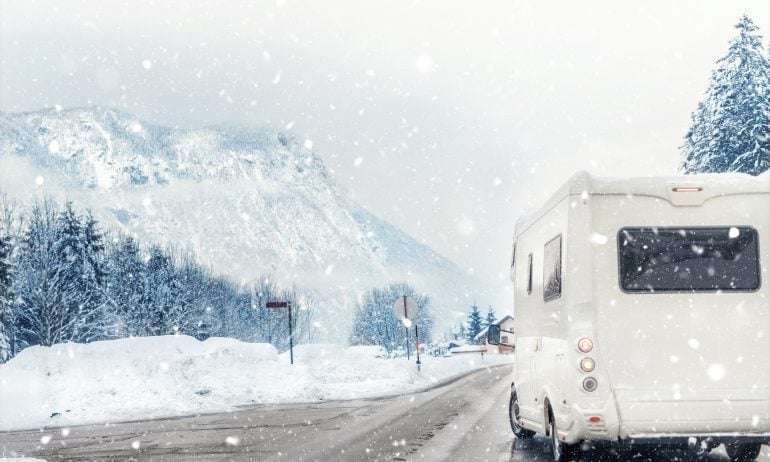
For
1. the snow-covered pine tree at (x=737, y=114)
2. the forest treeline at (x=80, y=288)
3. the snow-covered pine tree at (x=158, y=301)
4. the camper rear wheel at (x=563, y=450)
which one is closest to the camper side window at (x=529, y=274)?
the camper rear wheel at (x=563, y=450)

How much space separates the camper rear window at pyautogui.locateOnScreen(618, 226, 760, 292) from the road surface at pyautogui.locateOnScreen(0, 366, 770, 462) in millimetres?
2800

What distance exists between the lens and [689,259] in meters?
8.18

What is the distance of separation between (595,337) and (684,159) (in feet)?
121

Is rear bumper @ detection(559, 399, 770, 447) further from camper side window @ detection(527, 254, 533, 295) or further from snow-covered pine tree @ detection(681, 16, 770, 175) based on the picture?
snow-covered pine tree @ detection(681, 16, 770, 175)

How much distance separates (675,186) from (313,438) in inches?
286

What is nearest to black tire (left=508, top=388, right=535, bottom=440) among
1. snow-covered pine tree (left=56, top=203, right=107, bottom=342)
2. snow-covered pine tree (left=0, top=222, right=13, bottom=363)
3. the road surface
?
the road surface

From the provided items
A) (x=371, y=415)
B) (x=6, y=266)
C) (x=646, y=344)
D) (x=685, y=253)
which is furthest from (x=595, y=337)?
(x=6, y=266)

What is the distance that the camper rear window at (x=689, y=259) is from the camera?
8.14 m

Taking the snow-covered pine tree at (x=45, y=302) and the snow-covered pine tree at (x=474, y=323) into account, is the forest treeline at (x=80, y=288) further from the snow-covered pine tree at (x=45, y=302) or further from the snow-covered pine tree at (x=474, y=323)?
the snow-covered pine tree at (x=474, y=323)

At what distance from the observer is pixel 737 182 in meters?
8.34

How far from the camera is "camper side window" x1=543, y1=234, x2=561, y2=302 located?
8.81 m

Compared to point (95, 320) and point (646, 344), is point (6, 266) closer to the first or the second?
point (95, 320)

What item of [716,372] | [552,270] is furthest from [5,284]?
[716,372]

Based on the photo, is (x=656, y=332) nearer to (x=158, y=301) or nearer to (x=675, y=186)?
(x=675, y=186)
